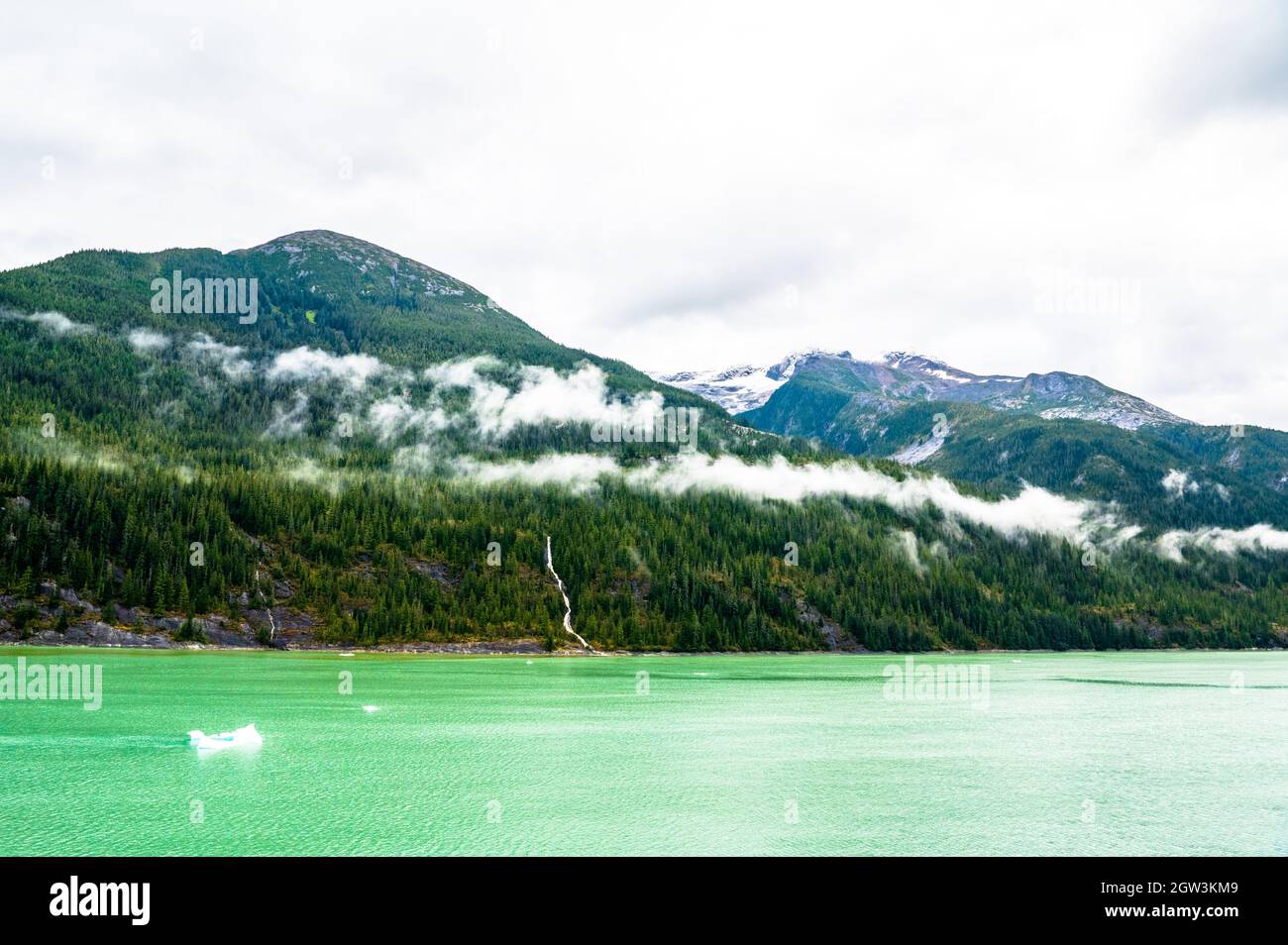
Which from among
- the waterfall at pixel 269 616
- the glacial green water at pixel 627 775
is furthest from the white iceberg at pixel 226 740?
the waterfall at pixel 269 616

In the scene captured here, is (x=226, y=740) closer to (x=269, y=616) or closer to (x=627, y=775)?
(x=627, y=775)

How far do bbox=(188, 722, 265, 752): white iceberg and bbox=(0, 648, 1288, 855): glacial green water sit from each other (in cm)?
135

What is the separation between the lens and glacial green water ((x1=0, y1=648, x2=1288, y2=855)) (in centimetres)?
3778

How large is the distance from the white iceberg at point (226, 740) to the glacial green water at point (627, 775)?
1351 millimetres

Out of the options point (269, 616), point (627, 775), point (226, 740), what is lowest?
point (269, 616)

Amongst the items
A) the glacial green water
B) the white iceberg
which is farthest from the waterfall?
the white iceberg

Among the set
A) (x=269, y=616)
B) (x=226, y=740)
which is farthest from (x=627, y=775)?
(x=269, y=616)

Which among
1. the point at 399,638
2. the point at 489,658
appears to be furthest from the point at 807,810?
the point at 399,638

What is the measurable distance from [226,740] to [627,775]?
85.2 feet

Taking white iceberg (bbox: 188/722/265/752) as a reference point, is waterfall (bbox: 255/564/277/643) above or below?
below

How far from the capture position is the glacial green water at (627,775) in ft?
124

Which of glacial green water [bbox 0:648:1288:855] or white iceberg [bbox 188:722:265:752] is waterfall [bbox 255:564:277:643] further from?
white iceberg [bbox 188:722:265:752]

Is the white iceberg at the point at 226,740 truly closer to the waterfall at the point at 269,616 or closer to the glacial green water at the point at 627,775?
the glacial green water at the point at 627,775

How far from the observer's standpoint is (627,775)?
51.8 m
